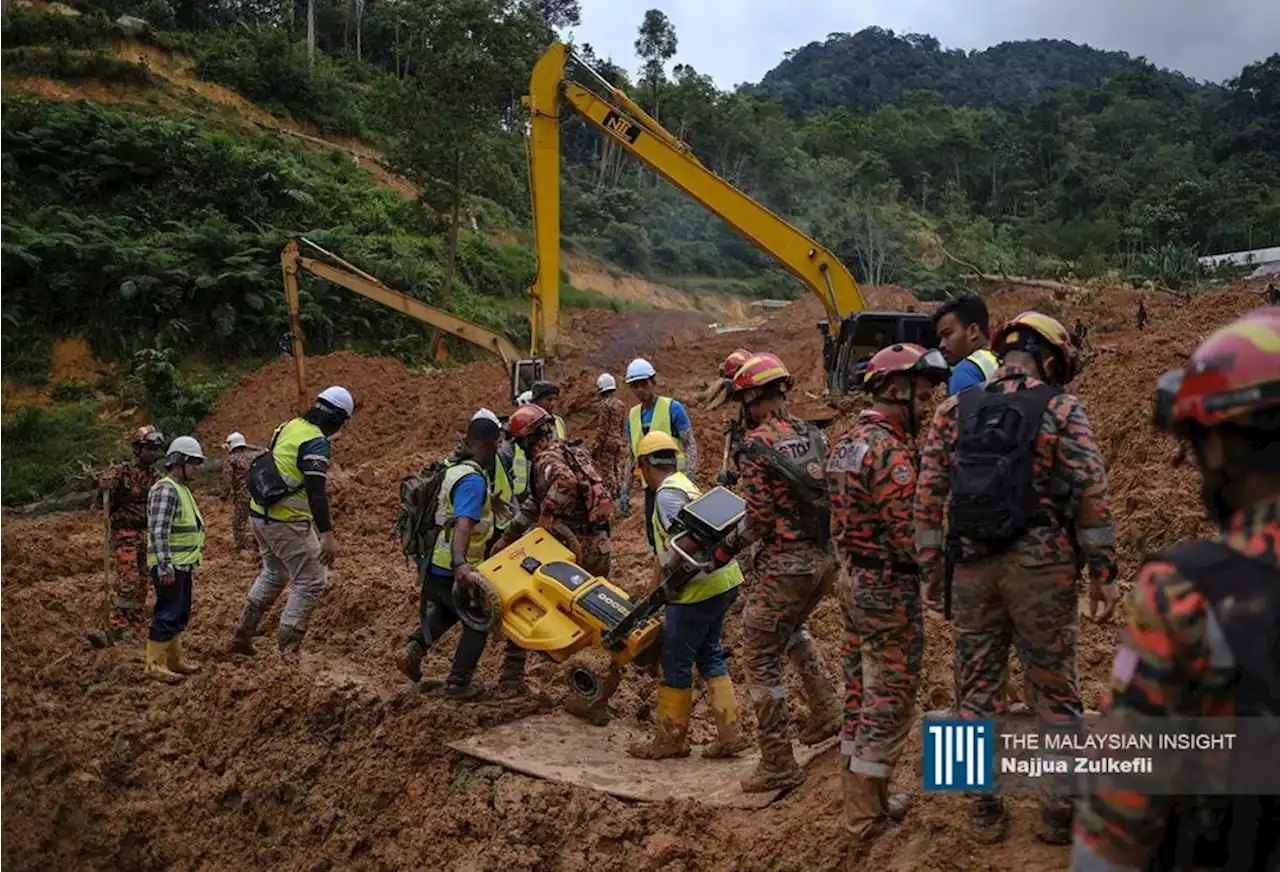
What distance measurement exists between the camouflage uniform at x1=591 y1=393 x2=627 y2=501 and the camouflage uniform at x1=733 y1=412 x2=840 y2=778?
592 cm

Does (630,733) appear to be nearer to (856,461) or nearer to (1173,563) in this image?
(856,461)

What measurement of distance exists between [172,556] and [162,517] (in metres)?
0.30

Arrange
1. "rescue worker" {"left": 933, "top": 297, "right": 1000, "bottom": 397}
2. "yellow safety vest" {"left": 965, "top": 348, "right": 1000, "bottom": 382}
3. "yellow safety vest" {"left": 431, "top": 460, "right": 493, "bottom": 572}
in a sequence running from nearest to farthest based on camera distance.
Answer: "yellow safety vest" {"left": 965, "top": 348, "right": 1000, "bottom": 382} → "rescue worker" {"left": 933, "top": 297, "right": 1000, "bottom": 397} → "yellow safety vest" {"left": 431, "top": 460, "right": 493, "bottom": 572}

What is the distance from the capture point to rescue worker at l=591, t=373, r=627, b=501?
36.2 feet

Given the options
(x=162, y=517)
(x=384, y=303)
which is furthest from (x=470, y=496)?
(x=384, y=303)

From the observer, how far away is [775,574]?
4992 mm

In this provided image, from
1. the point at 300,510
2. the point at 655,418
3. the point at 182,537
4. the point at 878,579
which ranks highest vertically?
the point at 655,418

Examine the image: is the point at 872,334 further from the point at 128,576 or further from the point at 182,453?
the point at 128,576

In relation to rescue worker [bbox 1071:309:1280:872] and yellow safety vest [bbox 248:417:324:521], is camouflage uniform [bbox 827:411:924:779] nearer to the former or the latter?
rescue worker [bbox 1071:309:1280:872]

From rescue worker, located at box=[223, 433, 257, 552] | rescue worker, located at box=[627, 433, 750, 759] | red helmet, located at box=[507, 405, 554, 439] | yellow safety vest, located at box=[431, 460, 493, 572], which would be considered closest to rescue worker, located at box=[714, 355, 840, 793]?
rescue worker, located at box=[627, 433, 750, 759]

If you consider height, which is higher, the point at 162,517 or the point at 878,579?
Result: the point at 878,579

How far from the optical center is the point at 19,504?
16.9 meters

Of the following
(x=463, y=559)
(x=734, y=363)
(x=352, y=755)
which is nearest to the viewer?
(x=734, y=363)

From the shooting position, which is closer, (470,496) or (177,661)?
(470,496)
